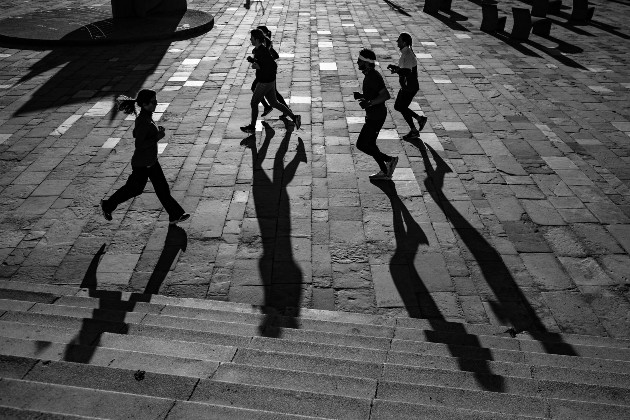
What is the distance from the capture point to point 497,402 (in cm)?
308

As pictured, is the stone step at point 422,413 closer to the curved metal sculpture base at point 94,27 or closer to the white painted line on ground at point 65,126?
the white painted line on ground at point 65,126

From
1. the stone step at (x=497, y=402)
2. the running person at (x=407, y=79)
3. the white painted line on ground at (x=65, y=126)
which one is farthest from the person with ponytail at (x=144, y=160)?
the stone step at (x=497, y=402)

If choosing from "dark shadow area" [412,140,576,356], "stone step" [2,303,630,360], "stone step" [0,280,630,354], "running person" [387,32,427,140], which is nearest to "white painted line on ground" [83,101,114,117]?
"stone step" [0,280,630,354]

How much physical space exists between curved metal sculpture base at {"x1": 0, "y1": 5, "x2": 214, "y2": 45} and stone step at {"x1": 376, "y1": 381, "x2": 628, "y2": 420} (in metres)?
13.2

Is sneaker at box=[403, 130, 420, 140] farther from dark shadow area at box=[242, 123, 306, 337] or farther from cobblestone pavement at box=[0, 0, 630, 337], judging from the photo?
dark shadow area at box=[242, 123, 306, 337]

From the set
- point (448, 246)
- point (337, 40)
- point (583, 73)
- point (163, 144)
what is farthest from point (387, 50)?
point (448, 246)

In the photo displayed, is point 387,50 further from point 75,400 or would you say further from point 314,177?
point 75,400

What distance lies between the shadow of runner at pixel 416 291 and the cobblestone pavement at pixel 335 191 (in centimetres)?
3

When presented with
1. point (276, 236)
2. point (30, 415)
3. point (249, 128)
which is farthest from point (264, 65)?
point (30, 415)

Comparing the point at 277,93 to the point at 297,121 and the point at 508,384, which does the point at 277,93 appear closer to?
the point at 297,121

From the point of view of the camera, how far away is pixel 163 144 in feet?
27.5

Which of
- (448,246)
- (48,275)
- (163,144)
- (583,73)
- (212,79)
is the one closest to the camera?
(48,275)

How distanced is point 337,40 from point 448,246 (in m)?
10.1

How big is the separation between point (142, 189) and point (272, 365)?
3.25 m
